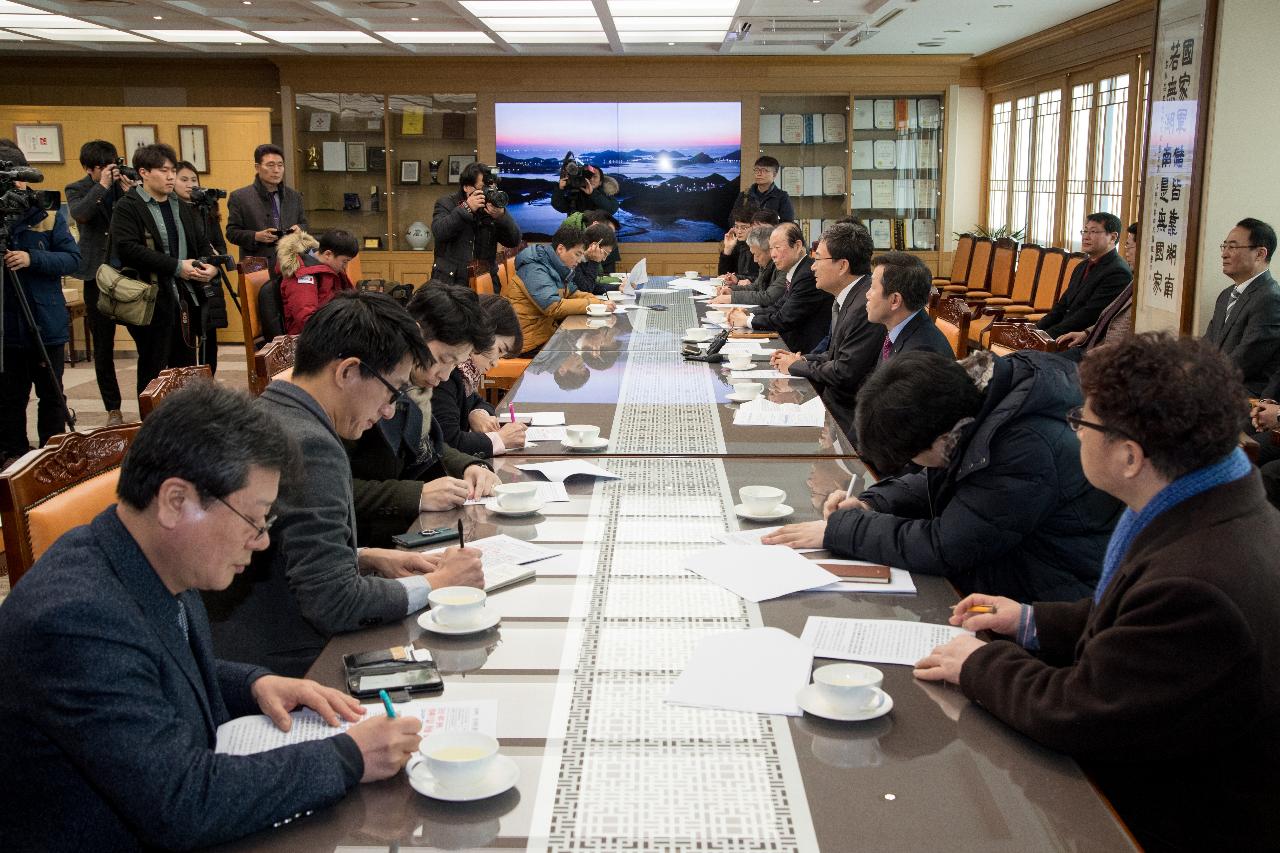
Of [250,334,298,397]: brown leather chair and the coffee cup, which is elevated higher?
[250,334,298,397]: brown leather chair

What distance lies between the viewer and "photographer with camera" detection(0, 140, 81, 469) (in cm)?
525

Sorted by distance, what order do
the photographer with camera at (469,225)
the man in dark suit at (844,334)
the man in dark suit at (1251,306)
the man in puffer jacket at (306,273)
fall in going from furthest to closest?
1. the photographer with camera at (469,225)
2. the man in puffer jacket at (306,273)
3. the man in dark suit at (1251,306)
4. the man in dark suit at (844,334)

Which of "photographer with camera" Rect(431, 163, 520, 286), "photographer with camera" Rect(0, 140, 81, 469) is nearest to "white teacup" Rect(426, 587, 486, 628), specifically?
"photographer with camera" Rect(0, 140, 81, 469)

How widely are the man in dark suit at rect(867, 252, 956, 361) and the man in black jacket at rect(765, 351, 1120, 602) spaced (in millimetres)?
1887

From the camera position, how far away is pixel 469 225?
307 inches

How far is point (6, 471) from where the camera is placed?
77.6 inches

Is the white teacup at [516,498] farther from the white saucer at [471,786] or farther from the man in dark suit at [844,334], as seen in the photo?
the man in dark suit at [844,334]

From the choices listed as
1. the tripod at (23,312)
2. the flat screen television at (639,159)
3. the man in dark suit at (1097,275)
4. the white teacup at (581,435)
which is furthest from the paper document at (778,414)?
the flat screen television at (639,159)

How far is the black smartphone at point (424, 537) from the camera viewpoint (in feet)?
8.29

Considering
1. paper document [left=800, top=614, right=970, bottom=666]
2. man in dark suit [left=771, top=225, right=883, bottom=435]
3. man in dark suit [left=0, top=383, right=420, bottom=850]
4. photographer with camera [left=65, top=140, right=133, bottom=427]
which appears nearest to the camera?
man in dark suit [left=0, top=383, right=420, bottom=850]

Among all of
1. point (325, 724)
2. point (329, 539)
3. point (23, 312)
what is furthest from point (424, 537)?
point (23, 312)

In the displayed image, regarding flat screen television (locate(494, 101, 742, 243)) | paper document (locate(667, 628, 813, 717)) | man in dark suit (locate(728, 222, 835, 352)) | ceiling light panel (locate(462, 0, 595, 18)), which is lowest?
paper document (locate(667, 628, 813, 717))

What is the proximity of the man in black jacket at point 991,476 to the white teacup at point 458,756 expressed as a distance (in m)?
1.13

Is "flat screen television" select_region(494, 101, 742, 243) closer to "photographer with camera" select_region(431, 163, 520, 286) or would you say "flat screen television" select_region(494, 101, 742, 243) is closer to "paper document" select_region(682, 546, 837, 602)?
"photographer with camera" select_region(431, 163, 520, 286)
